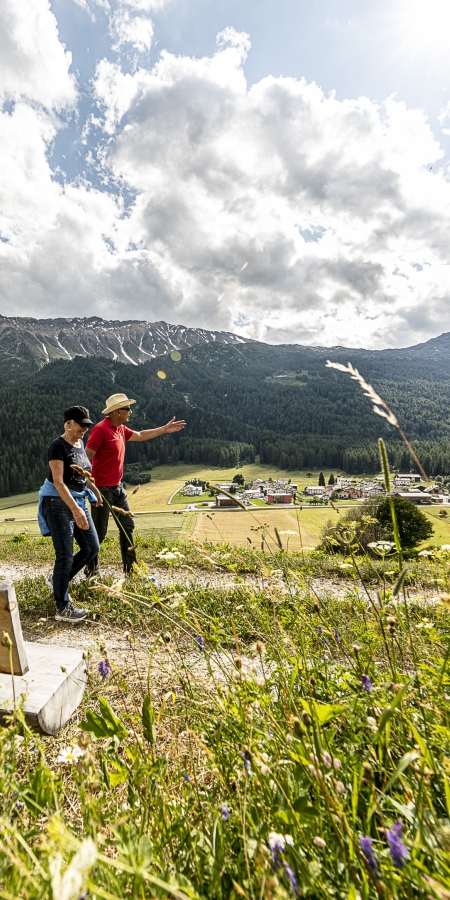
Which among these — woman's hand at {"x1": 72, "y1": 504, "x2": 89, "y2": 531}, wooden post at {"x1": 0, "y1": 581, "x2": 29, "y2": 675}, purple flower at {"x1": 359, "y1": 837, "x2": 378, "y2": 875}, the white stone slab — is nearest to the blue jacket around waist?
woman's hand at {"x1": 72, "y1": 504, "x2": 89, "y2": 531}

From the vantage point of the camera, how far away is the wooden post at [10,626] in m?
2.45

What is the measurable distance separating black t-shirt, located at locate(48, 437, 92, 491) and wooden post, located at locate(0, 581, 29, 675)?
281 cm

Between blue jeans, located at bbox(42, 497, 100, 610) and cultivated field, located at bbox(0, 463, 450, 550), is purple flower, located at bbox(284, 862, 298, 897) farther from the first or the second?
cultivated field, located at bbox(0, 463, 450, 550)

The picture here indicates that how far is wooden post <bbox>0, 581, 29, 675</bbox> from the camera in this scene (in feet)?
8.02

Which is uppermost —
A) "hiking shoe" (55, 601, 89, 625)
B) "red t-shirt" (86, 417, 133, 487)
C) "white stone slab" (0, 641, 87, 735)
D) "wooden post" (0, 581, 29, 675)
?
"red t-shirt" (86, 417, 133, 487)

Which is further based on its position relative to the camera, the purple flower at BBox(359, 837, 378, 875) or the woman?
the woman

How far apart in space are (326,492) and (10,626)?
2623 centimetres

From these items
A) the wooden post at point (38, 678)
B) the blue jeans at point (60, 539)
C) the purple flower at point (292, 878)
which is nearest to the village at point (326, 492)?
the purple flower at point (292, 878)

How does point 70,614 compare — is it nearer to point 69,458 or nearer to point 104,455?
point 69,458

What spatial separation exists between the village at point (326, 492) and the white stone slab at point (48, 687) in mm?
1813

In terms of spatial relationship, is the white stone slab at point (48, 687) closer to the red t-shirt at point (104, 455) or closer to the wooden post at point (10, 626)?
the wooden post at point (10, 626)

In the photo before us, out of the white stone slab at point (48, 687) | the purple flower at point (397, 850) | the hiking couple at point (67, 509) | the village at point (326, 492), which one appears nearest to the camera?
the purple flower at point (397, 850)

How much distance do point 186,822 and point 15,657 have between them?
1903mm

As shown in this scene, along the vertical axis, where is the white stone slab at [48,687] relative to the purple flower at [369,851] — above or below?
below
